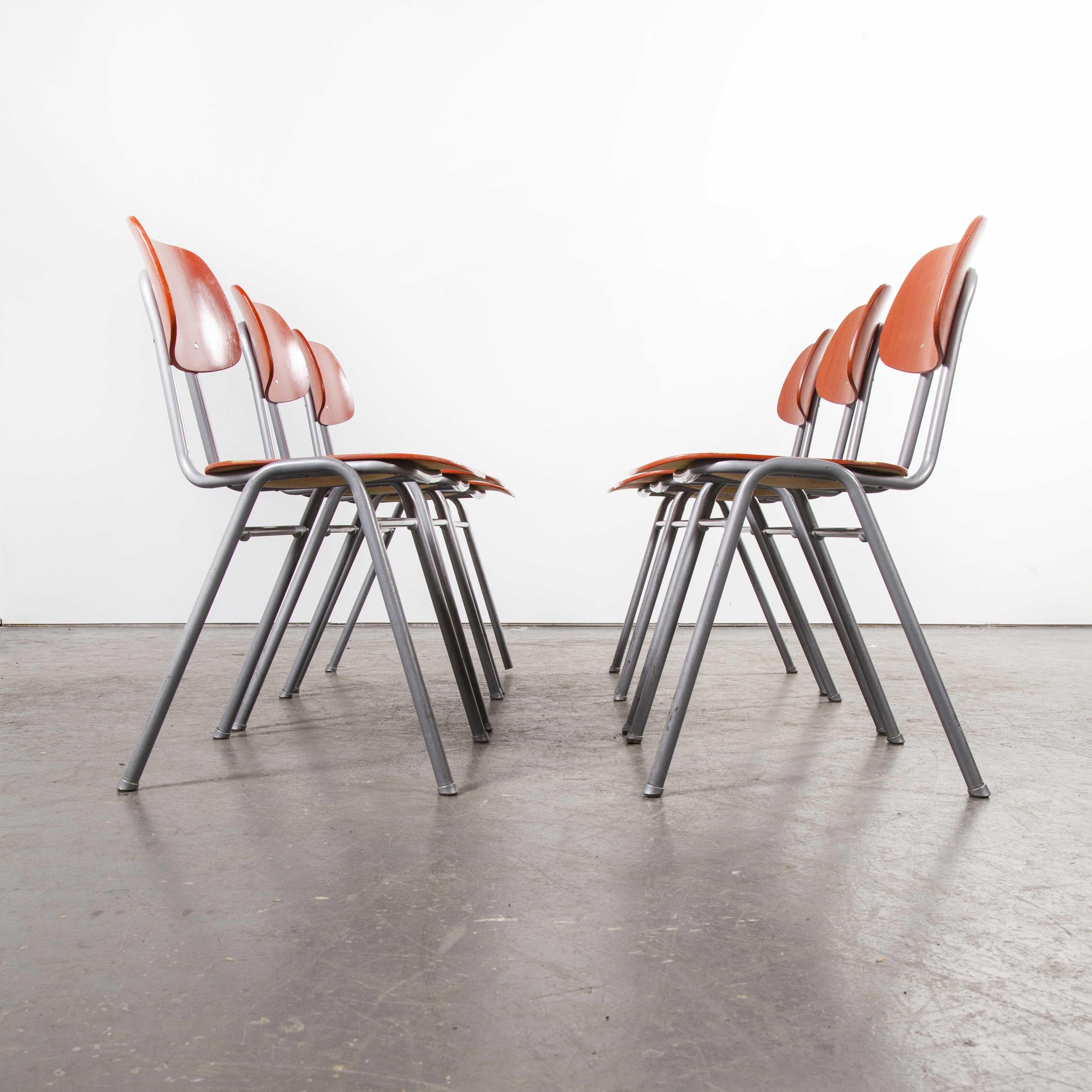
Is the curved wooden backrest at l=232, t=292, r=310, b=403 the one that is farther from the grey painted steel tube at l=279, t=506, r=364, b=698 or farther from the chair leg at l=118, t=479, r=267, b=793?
the chair leg at l=118, t=479, r=267, b=793

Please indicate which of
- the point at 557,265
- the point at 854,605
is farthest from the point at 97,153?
the point at 854,605

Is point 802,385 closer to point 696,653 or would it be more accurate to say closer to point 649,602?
point 649,602

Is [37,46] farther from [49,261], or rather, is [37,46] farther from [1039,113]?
[1039,113]

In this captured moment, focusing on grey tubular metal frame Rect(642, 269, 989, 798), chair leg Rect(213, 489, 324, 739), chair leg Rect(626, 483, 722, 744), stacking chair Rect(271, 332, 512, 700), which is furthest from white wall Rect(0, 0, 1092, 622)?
grey tubular metal frame Rect(642, 269, 989, 798)

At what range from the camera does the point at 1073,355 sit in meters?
3.71

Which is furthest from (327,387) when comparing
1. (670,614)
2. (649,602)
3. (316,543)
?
(670,614)

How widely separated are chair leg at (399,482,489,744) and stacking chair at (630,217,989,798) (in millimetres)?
306

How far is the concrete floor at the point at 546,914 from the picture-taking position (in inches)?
22.9

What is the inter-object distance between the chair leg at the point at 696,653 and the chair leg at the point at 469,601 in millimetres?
657

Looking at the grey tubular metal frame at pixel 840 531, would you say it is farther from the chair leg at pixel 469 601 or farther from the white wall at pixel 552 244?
the white wall at pixel 552 244

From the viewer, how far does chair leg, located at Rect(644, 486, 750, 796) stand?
3.95 ft

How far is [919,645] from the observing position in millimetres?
1235

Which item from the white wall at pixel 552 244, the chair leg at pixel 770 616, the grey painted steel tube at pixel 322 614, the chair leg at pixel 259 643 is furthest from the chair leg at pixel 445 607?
the white wall at pixel 552 244

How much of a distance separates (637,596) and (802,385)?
76cm
